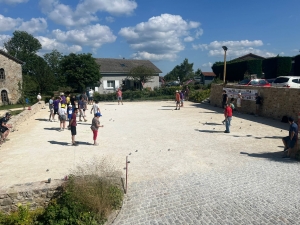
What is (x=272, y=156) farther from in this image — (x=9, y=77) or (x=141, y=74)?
(x=9, y=77)

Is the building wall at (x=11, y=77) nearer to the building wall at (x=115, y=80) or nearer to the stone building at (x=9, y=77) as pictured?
the stone building at (x=9, y=77)

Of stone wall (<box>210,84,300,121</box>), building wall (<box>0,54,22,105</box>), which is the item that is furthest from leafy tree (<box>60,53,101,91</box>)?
stone wall (<box>210,84,300,121</box>)

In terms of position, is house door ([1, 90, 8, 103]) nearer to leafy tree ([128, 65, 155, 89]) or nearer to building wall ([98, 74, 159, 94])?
building wall ([98, 74, 159, 94])

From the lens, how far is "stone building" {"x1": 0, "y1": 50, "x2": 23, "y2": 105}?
3326cm

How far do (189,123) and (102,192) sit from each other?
991cm

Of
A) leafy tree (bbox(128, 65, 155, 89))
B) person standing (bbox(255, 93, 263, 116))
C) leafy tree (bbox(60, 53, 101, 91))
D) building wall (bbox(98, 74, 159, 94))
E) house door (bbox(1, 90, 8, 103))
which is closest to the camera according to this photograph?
person standing (bbox(255, 93, 263, 116))

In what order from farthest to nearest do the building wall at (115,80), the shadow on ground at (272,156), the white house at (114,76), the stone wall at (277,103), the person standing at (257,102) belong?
the white house at (114,76), the building wall at (115,80), the person standing at (257,102), the stone wall at (277,103), the shadow on ground at (272,156)

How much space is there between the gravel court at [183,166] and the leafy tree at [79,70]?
21142mm

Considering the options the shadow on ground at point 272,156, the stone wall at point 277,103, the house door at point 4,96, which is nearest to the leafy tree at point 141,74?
the house door at point 4,96

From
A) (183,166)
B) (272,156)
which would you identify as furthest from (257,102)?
(183,166)

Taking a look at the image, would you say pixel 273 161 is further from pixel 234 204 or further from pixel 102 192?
pixel 102 192

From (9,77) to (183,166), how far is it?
33.0 metres

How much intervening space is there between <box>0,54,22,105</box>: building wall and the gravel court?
22890 mm

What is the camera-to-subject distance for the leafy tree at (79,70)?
3491 centimetres
